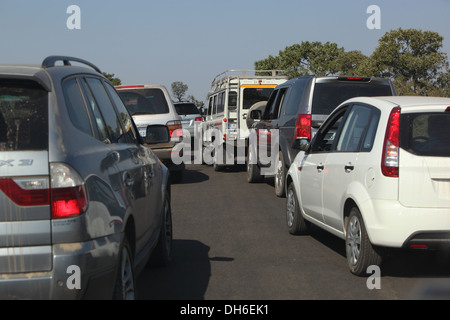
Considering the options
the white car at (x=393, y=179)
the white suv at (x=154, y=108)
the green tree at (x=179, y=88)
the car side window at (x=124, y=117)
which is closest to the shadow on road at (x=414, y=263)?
the white car at (x=393, y=179)

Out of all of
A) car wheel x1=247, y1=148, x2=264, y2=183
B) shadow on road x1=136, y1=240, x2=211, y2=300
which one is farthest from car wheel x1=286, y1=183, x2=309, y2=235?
car wheel x1=247, y1=148, x2=264, y2=183

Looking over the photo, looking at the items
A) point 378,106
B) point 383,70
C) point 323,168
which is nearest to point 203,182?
point 323,168

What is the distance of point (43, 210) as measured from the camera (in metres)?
3.41

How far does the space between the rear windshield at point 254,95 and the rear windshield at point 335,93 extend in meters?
7.30

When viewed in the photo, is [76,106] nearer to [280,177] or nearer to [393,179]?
[393,179]

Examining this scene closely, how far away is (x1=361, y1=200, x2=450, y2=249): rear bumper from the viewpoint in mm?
5500

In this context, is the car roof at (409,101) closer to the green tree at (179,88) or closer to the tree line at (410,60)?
the tree line at (410,60)

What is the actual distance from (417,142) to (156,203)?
2.34 m

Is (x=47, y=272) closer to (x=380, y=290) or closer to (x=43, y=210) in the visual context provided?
(x=43, y=210)

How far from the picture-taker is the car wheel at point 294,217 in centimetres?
821

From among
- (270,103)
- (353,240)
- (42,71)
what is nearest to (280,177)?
(270,103)

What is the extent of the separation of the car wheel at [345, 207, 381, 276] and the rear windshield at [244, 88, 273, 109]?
11.5 metres

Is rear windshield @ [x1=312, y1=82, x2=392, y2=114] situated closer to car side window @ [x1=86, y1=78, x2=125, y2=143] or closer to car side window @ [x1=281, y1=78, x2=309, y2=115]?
car side window @ [x1=281, y1=78, x2=309, y2=115]

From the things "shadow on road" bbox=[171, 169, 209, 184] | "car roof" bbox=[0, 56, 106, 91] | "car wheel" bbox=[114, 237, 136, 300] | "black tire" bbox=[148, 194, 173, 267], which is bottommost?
"shadow on road" bbox=[171, 169, 209, 184]
